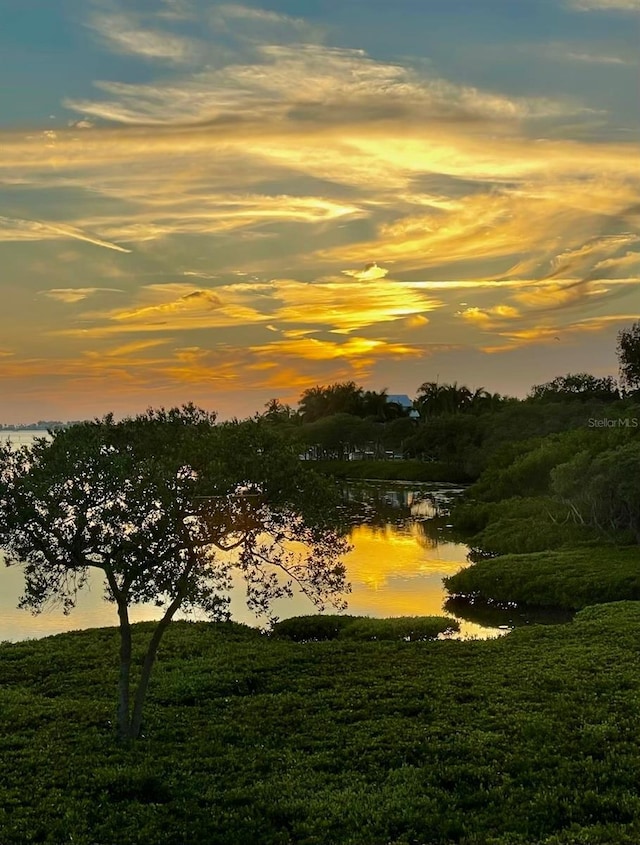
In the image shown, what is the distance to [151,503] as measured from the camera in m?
22.6

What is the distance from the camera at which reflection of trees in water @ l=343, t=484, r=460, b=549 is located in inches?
3639

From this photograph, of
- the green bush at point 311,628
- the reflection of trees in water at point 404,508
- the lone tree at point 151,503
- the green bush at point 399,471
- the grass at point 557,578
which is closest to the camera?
the lone tree at point 151,503

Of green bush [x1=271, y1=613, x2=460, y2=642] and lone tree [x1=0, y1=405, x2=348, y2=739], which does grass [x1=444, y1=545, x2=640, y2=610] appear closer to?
green bush [x1=271, y1=613, x2=460, y2=642]

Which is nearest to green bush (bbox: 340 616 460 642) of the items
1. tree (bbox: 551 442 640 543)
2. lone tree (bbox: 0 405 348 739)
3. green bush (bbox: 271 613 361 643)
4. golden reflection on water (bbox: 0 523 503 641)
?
green bush (bbox: 271 613 361 643)

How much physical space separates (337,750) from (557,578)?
37.3 m

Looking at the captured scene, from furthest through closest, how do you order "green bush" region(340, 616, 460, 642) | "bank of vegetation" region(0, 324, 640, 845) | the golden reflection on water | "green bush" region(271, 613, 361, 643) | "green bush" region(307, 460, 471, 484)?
"green bush" region(307, 460, 471, 484), the golden reflection on water, "green bush" region(271, 613, 361, 643), "green bush" region(340, 616, 460, 642), "bank of vegetation" region(0, 324, 640, 845)

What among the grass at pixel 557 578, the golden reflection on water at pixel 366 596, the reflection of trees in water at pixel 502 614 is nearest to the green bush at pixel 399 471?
the golden reflection on water at pixel 366 596

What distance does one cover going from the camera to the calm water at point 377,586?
50.5 m

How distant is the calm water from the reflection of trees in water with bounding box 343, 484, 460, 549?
139 mm

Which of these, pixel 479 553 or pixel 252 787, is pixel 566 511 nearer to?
pixel 479 553

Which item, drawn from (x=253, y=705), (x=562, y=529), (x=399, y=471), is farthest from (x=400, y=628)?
(x=399, y=471)

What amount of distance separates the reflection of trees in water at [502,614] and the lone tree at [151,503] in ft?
90.4

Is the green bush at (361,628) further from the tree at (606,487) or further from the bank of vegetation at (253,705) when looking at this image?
the tree at (606,487)

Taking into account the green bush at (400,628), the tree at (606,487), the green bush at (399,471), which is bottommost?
the green bush at (400,628)
